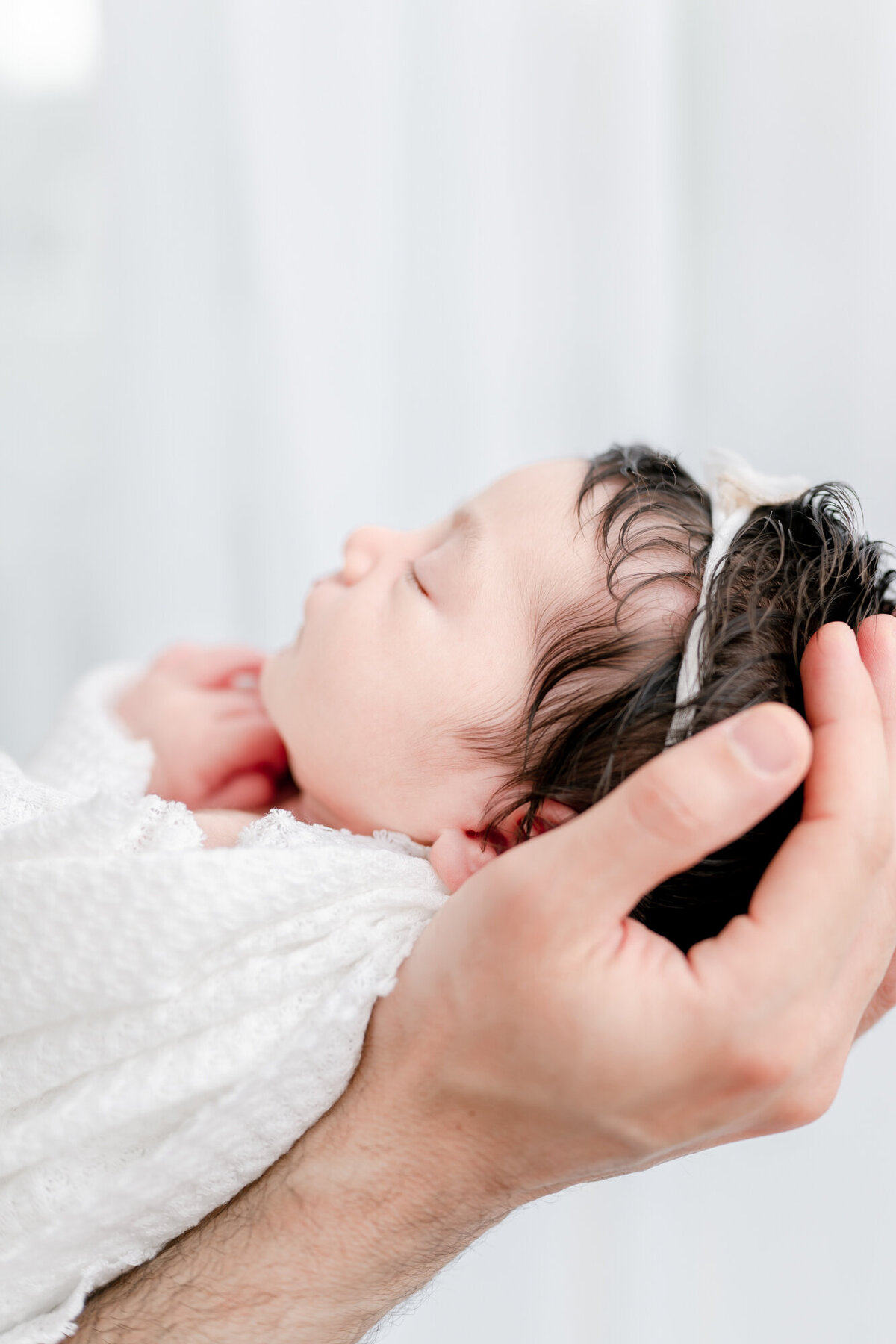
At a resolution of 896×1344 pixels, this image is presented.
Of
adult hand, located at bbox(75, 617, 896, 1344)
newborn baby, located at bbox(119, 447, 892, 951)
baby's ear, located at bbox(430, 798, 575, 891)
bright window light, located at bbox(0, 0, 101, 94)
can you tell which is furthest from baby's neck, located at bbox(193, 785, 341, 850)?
bright window light, located at bbox(0, 0, 101, 94)

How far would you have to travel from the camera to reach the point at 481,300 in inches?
80.7

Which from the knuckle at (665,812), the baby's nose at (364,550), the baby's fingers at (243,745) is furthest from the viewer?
the baby's fingers at (243,745)

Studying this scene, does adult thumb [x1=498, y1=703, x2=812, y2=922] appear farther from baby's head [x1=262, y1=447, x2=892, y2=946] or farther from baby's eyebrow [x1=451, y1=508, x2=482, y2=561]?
baby's eyebrow [x1=451, y1=508, x2=482, y2=561]

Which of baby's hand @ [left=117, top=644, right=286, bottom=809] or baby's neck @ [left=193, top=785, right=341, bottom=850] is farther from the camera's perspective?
baby's hand @ [left=117, top=644, right=286, bottom=809]

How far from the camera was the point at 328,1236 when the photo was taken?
88 centimetres

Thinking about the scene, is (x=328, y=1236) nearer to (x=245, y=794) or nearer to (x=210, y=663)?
(x=245, y=794)

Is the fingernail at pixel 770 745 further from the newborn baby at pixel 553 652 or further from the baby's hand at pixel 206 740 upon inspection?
the baby's hand at pixel 206 740

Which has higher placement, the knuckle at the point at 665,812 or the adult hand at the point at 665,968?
the knuckle at the point at 665,812

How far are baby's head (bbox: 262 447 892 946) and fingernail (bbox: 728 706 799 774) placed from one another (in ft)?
0.53

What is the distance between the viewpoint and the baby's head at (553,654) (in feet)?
3.02

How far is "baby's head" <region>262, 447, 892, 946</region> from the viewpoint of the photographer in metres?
0.92

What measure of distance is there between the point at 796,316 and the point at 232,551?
1.21 metres

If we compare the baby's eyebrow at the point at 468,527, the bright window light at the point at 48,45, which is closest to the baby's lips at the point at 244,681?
the baby's eyebrow at the point at 468,527

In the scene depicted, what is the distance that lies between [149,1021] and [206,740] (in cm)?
52
